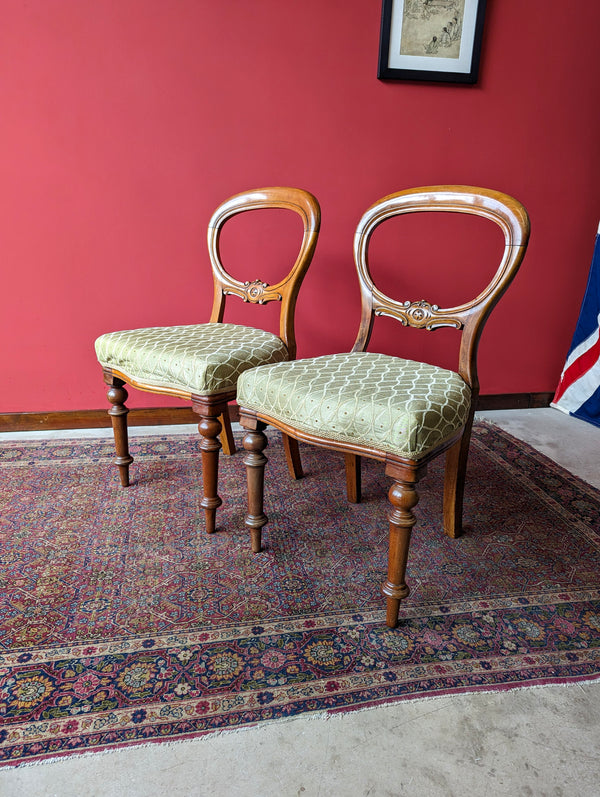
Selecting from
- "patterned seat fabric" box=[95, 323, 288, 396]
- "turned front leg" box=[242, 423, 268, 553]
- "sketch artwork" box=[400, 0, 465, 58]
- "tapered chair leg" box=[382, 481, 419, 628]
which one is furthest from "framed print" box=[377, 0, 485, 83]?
"tapered chair leg" box=[382, 481, 419, 628]

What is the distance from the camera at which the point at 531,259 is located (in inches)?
105

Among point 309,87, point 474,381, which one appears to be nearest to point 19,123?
point 309,87

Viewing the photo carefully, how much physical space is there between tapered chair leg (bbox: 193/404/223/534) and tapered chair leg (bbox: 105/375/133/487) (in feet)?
1.33

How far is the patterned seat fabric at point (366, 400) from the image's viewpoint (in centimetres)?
115

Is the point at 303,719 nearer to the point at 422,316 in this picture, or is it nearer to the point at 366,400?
the point at 366,400

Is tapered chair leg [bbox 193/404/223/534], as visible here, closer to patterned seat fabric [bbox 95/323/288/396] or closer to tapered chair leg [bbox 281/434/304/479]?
patterned seat fabric [bbox 95/323/288/396]

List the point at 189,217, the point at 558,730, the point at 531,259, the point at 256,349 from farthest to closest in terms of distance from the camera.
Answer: the point at 531,259, the point at 189,217, the point at 256,349, the point at 558,730

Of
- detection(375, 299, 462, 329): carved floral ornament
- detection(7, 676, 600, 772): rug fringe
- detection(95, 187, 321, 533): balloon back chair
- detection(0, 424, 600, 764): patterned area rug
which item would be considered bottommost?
detection(0, 424, 600, 764): patterned area rug

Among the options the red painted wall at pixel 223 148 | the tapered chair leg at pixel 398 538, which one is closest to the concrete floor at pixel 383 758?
the tapered chair leg at pixel 398 538

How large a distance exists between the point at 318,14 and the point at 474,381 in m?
1.75

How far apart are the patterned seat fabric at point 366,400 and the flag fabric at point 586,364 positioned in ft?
5.24

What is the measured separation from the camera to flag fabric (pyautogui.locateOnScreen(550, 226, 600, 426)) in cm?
267

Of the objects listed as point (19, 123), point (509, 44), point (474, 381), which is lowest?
point (474, 381)

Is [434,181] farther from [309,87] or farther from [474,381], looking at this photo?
[474,381]
